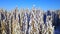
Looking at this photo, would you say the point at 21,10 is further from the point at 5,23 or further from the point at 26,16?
the point at 5,23

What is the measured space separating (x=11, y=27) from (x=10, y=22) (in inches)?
2.5

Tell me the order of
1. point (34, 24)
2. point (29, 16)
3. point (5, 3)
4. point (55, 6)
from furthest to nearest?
1. point (55, 6)
2. point (5, 3)
3. point (29, 16)
4. point (34, 24)

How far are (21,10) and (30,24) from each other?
28 centimetres

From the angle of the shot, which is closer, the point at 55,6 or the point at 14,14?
the point at 14,14

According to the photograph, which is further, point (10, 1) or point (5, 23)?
point (10, 1)

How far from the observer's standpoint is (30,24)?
1.73m

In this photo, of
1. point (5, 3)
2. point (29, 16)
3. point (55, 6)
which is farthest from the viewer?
point (55, 6)

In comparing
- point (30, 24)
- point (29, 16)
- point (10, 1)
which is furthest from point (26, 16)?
point (10, 1)

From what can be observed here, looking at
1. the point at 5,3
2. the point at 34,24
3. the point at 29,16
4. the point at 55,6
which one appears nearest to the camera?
the point at 34,24

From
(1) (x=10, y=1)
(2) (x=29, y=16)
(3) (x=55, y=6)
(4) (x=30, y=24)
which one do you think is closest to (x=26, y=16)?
(2) (x=29, y=16)

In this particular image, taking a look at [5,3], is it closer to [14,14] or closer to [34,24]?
[14,14]

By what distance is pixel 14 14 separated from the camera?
1796mm

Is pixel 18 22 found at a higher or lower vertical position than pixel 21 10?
lower

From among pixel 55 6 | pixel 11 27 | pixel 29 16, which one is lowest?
pixel 11 27
